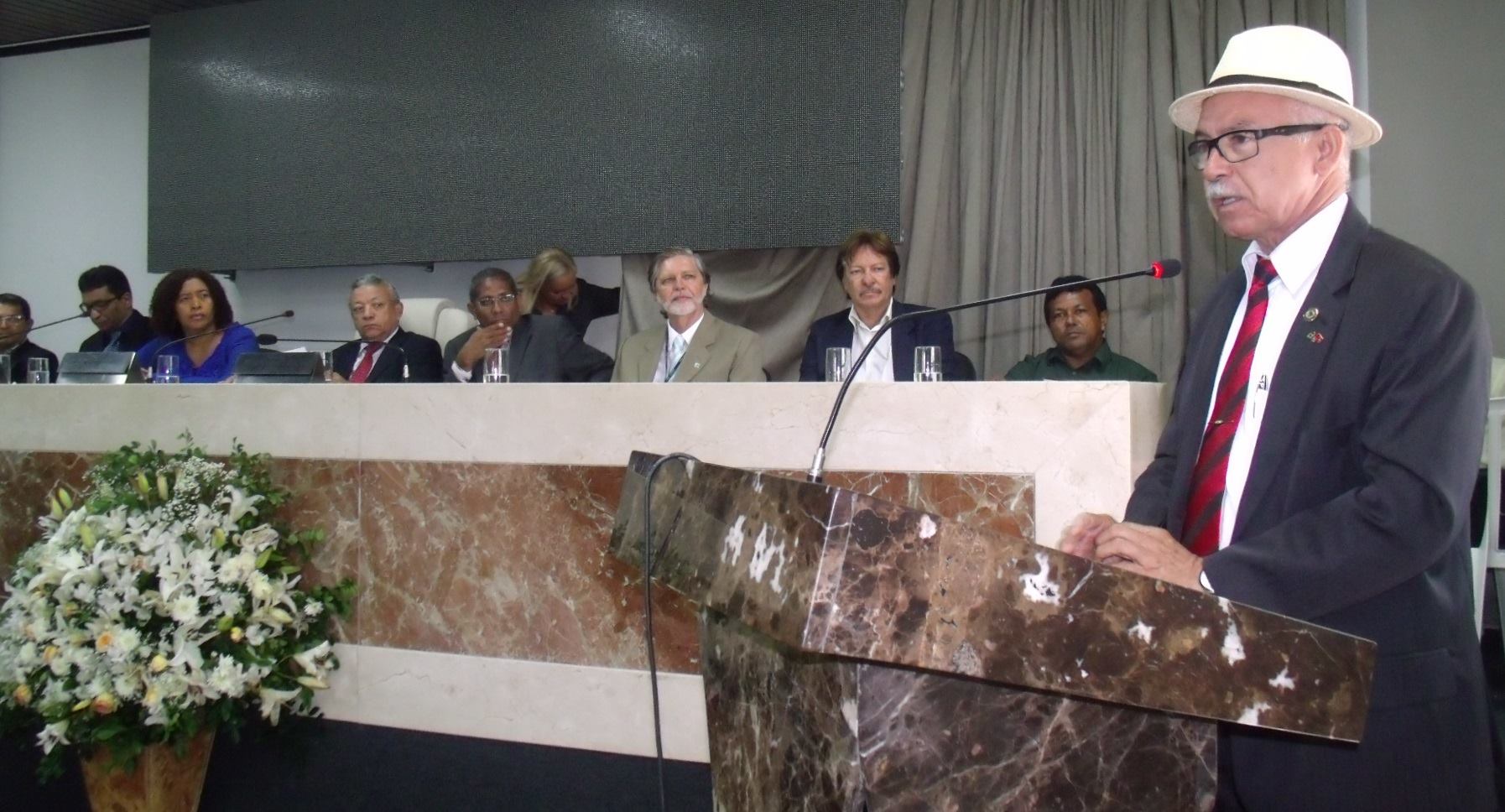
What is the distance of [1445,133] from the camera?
4258 mm

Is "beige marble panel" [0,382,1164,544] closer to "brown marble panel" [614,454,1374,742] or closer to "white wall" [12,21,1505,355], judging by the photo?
"brown marble panel" [614,454,1374,742]

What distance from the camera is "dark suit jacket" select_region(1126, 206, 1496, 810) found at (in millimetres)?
1164

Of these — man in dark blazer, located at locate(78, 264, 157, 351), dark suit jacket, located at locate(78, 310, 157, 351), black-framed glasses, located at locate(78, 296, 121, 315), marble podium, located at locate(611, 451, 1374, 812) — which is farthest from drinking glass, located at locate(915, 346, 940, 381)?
black-framed glasses, located at locate(78, 296, 121, 315)

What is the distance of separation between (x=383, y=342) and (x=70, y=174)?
317 cm

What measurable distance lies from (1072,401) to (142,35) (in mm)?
5990

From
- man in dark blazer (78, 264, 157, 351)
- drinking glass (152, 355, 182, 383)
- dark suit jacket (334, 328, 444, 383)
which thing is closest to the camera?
drinking glass (152, 355, 182, 383)

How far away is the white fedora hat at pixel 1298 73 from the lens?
137cm

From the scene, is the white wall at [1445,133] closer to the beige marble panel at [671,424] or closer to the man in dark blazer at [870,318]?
the man in dark blazer at [870,318]

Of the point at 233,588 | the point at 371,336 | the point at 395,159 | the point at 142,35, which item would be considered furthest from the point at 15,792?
the point at 142,35

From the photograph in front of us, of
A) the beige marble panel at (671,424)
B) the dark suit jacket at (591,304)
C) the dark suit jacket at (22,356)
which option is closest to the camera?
the beige marble panel at (671,424)

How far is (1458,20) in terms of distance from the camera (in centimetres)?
426

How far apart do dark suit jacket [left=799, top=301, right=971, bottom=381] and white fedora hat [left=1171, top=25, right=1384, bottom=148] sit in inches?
90.1

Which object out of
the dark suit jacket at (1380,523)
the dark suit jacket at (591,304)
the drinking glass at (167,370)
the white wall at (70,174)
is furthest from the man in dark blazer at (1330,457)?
the white wall at (70,174)

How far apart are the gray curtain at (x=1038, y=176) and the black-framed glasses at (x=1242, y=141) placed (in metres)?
3.26
